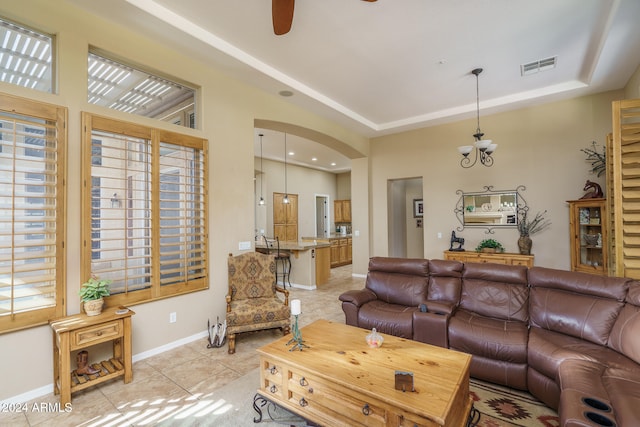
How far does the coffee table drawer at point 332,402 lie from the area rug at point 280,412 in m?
0.28

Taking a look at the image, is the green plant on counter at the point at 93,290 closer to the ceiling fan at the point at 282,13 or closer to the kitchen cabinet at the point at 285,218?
the ceiling fan at the point at 282,13

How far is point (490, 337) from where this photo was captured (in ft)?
8.42

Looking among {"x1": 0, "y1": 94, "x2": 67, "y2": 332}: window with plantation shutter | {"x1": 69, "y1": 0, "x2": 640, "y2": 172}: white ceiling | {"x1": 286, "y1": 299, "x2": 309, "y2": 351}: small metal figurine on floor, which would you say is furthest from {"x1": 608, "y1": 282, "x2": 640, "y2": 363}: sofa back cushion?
{"x1": 0, "y1": 94, "x2": 67, "y2": 332}: window with plantation shutter

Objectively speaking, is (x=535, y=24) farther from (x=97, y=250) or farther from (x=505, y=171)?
(x=97, y=250)

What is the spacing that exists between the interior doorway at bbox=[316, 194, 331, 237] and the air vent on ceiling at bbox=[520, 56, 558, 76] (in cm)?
751

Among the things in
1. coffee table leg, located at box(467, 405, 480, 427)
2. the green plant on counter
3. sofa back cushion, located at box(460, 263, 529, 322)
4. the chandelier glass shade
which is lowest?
coffee table leg, located at box(467, 405, 480, 427)

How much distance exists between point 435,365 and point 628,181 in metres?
2.68

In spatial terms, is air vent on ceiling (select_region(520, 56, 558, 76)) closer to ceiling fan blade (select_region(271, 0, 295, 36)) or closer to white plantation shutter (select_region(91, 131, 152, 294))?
ceiling fan blade (select_region(271, 0, 295, 36))

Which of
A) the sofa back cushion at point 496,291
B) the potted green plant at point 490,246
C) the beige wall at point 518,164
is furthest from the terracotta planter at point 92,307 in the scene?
the potted green plant at point 490,246

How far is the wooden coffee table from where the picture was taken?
1627 millimetres

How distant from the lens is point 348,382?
1.79m

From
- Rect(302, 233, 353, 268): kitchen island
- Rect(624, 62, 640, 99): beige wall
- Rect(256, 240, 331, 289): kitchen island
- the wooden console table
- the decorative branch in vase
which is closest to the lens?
Rect(624, 62, 640, 99): beige wall

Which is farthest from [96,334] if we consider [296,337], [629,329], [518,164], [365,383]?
[518,164]

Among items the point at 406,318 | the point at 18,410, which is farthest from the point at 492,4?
the point at 18,410
